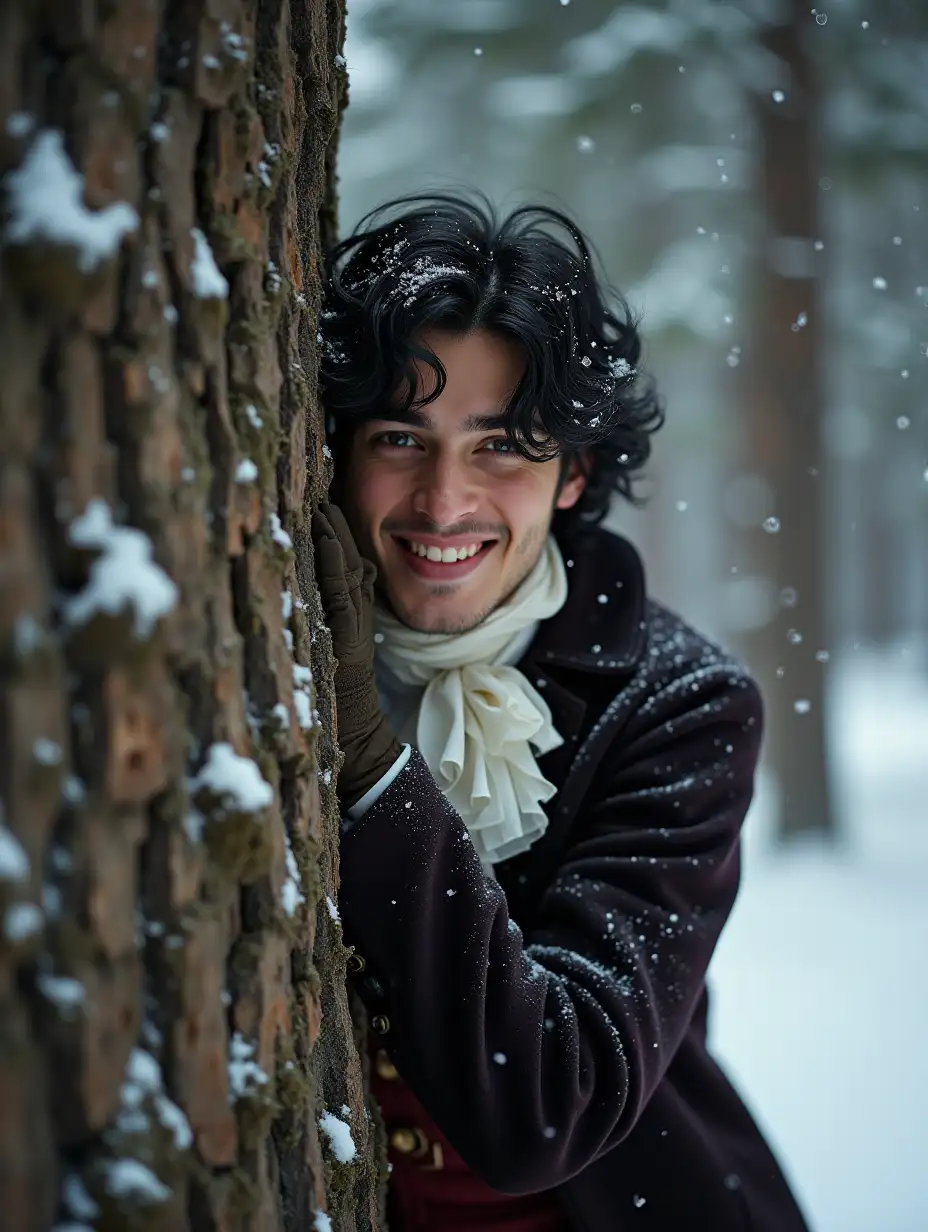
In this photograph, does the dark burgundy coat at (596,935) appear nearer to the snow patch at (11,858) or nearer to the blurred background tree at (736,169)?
the snow patch at (11,858)

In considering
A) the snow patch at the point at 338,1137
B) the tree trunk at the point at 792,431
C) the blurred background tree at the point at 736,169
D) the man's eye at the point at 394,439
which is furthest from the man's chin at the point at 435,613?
the tree trunk at the point at 792,431

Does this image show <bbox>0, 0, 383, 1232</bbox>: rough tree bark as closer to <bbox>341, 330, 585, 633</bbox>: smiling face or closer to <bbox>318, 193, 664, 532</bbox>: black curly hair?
<bbox>318, 193, 664, 532</bbox>: black curly hair

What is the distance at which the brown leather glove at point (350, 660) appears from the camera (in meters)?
1.49

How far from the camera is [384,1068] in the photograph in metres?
1.89

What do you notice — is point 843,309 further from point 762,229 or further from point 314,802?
point 314,802

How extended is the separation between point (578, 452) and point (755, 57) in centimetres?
543

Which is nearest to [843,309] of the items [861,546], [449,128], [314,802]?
[449,128]

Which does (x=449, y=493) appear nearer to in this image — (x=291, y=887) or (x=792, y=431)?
(x=291, y=887)

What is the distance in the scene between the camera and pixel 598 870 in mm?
1833

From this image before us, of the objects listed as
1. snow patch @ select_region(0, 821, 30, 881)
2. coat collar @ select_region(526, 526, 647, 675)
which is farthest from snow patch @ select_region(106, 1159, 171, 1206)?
coat collar @ select_region(526, 526, 647, 675)

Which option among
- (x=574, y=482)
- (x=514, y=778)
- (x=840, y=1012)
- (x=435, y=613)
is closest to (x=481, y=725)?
(x=514, y=778)

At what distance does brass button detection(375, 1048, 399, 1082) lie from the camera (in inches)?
73.4

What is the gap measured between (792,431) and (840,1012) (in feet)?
11.6

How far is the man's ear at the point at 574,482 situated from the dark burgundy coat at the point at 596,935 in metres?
0.09
